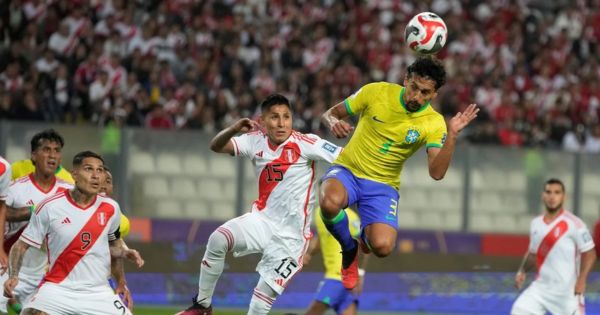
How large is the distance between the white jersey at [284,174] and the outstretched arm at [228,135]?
0.29ft

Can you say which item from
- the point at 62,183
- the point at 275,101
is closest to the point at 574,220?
the point at 275,101

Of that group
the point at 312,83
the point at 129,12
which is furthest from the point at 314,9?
the point at 129,12

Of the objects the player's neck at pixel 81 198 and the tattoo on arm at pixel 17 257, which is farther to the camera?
the player's neck at pixel 81 198

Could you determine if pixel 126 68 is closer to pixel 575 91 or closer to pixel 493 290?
pixel 493 290

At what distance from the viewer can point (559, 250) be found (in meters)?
13.1

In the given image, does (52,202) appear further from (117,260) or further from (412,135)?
(412,135)

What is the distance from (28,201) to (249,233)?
2.09m

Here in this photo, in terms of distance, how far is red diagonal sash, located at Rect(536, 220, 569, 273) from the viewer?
13.1 m

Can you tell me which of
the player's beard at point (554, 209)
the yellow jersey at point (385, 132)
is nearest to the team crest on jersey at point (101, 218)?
the yellow jersey at point (385, 132)

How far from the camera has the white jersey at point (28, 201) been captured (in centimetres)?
1080

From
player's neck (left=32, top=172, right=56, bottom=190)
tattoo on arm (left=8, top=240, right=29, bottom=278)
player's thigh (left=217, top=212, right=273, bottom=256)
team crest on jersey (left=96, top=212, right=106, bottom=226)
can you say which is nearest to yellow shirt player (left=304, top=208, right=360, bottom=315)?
player's thigh (left=217, top=212, right=273, bottom=256)

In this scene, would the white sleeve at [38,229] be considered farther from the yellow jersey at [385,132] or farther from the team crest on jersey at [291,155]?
the yellow jersey at [385,132]

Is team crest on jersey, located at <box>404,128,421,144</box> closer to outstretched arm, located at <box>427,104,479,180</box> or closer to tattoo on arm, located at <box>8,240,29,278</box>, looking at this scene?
outstretched arm, located at <box>427,104,479,180</box>

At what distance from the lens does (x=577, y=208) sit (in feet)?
63.2
